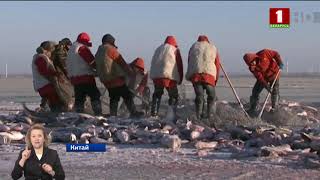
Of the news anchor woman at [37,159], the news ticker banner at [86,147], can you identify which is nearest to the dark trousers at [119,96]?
the news ticker banner at [86,147]

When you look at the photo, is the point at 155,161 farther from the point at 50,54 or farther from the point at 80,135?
the point at 50,54

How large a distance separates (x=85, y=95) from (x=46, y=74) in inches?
38.7

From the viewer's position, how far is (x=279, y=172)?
25.2 feet

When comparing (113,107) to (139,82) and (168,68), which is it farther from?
(168,68)

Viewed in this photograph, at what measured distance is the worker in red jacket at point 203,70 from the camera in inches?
496

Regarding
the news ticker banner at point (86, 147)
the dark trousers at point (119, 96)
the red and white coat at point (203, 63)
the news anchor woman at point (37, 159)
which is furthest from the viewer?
the dark trousers at point (119, 96)

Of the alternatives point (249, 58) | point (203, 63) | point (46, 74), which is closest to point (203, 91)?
point (203, 63)

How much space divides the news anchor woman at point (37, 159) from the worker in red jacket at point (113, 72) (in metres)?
8.00

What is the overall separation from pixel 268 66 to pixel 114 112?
3.59m

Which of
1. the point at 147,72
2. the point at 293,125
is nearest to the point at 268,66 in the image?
the point at 293,125

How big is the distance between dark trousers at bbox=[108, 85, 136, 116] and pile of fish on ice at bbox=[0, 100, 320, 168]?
2.54 feet

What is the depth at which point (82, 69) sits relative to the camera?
1339cm

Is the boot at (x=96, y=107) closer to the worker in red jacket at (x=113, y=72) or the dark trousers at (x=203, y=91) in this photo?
the worker in red jacket at (x=113, y=72)

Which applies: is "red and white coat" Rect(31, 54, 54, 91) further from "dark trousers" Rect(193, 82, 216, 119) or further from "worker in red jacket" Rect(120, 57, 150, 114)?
"dark trousers" Rect(193, 82, 216, 119)
